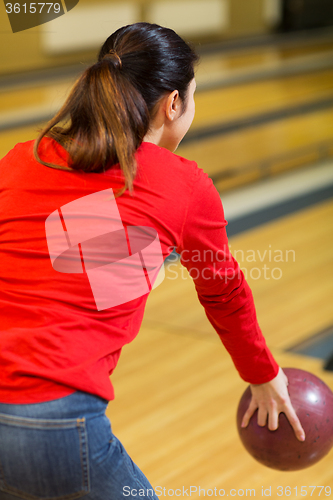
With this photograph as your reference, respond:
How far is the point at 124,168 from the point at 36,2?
126 cm

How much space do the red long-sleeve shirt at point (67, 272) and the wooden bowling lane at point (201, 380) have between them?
2.97 ft

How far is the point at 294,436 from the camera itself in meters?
1.09

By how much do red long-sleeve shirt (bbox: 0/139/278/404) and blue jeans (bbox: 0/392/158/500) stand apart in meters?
0.02

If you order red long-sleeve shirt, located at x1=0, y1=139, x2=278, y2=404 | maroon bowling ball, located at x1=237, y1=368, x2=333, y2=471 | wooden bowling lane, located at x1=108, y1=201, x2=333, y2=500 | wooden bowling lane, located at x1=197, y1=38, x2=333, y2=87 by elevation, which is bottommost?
wooden bowling lane, located at x1=197, y1=38, x2=333, y2=87

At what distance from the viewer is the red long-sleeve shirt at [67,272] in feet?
2.27

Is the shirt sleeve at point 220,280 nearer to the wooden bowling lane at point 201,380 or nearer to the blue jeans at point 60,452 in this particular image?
the blue jeans at point 60,452

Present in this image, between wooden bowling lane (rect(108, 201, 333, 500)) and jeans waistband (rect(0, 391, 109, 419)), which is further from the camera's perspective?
wooden bowling lane (rect(108, 201, 333, 500))

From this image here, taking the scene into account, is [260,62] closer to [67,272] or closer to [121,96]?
[121,96]

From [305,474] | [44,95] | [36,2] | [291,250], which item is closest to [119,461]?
[305,474]

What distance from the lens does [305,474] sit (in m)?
1.50

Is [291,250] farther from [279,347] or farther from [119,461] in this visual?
[119,461]

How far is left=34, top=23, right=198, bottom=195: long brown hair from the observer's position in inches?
28.6
